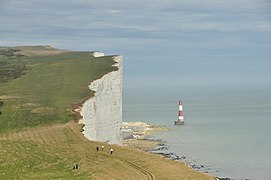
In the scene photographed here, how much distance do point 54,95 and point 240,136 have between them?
3814cm

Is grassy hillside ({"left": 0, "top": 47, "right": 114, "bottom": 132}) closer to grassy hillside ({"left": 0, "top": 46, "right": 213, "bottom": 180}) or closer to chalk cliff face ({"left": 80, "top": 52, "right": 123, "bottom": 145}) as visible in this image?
grassy hillside ({"left": 0, "top": 46, "right": 213, "bottom": 180})

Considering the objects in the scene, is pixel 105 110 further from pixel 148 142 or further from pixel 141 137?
pixel 141 137

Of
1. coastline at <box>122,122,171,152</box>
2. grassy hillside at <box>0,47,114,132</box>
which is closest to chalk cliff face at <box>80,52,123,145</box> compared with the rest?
grassy hillside at <box>0,47,114,132</box>

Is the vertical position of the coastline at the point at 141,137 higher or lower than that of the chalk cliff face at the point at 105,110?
lower

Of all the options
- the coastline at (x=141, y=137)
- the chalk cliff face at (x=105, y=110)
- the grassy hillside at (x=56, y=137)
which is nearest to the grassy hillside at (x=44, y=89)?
the grassy hillside at (x=56, y=137)

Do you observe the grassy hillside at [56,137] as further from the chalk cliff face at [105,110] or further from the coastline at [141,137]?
the coastline at [141,137]

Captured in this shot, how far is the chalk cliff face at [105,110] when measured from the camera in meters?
55.9

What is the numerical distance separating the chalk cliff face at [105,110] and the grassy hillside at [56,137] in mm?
1787

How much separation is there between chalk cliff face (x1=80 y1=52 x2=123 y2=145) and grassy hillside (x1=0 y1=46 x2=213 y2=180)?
179cm

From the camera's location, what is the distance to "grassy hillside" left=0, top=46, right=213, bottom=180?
34.5m

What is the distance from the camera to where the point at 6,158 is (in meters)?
37.8

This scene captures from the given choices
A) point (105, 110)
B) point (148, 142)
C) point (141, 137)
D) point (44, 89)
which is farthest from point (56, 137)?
point (141, 137)

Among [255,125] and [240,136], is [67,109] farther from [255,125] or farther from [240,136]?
[255,125]

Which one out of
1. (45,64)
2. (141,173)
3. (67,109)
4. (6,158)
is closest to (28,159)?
(6,158)
